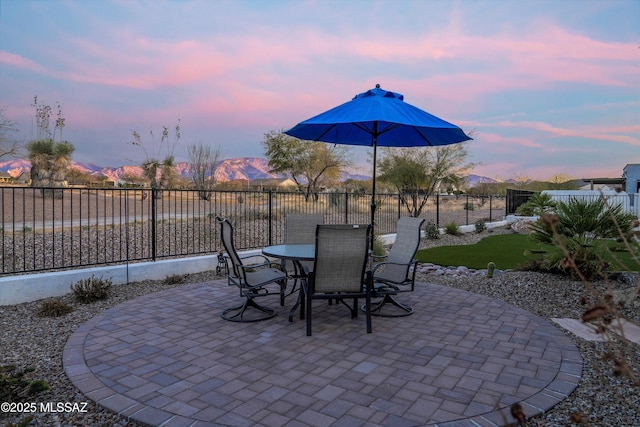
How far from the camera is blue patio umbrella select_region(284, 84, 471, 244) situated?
466 centimetres

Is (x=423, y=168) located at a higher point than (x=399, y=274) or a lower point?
higher

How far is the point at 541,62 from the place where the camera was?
10.2 m

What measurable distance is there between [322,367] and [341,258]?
3.70ft

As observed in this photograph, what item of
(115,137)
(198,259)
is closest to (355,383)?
(198,259)

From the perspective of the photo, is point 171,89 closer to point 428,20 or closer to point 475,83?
point 428,20

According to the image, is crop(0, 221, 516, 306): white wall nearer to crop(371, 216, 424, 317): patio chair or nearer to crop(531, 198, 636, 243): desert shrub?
crop(371, 216, 424, 317): patio chair

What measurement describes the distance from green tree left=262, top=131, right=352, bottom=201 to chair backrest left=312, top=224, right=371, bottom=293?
75.5ft

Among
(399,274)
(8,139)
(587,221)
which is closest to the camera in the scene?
(399,274)

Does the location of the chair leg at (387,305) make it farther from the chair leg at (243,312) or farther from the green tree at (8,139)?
the green tree at (8,139)

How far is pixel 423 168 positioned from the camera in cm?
2081

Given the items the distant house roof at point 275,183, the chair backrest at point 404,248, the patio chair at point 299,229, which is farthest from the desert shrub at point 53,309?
the distant house roof at point 275,183

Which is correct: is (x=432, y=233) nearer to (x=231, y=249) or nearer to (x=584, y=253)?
(x=584, y=253)

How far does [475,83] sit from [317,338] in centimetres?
1096

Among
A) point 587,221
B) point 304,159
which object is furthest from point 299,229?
point 304,159
